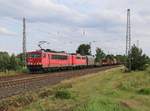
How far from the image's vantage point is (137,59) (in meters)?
57.1

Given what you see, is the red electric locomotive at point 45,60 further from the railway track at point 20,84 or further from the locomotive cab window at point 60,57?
the railway track at point 20,84

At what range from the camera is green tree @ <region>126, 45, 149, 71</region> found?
56.8m

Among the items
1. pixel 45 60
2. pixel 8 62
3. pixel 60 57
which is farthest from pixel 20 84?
pixel 60 57

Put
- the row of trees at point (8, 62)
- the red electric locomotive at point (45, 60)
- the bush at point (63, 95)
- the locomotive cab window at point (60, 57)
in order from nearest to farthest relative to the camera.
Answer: the bush at point (63, 95)
the row of trees at point (8, 62)
the red electric locomotive at point (45, 60)
the locomotive cab window at point (60, 57)

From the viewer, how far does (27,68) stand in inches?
2314

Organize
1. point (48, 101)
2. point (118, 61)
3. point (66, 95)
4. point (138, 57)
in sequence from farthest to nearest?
point (118, 61) < point (138, 57) < point (66, 95) < point (48, 101)

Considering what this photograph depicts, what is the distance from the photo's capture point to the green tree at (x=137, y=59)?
186ft

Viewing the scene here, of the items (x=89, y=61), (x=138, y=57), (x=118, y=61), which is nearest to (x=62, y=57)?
(x=138, y=57)

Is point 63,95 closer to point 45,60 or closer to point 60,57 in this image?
point 45,60

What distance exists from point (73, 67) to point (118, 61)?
63.3 meters

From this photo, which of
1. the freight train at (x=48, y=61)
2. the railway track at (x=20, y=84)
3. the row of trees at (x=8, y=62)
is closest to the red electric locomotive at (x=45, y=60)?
the freight train at (x=48, y=61)

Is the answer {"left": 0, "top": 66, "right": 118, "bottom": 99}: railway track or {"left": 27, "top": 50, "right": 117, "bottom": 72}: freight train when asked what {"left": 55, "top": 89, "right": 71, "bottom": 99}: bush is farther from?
{"left": 27, "top": 50, "right": 117, "bottom": 72}: freight train

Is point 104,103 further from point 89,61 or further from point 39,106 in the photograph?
point 89,61

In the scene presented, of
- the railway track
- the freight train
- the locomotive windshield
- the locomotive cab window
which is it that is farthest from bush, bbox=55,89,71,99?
the locomotive cab window
